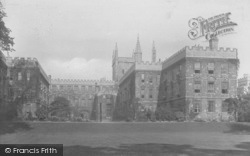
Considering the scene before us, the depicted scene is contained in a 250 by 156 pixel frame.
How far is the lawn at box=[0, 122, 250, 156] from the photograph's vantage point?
18.4 m

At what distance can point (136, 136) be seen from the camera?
2716cm

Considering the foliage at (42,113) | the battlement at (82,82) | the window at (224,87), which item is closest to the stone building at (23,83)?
the foliage at (42,113)

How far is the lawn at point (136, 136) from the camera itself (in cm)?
1842

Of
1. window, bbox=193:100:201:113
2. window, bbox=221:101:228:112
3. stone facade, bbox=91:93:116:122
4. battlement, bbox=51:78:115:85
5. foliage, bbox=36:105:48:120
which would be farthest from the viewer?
battlement, bbox=51:78:115:85

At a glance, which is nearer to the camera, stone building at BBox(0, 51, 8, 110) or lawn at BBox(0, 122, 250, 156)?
lawn at BBox(0, 122, 250, 156)

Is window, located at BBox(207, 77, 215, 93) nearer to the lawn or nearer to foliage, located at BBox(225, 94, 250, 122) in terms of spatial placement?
foliage, located at BBox(225, 94, 250, 122)

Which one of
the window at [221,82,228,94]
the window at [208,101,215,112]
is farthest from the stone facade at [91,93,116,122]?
the window at [221,82,228,94]

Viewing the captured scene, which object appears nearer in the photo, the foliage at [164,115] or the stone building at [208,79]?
the foliage at [164,115]

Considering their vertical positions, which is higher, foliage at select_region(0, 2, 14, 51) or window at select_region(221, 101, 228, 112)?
foliage at select_region(0, 2, 14, 51)

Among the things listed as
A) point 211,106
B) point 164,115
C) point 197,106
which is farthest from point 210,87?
point 164,115

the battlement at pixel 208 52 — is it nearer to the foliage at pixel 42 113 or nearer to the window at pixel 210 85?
the window at pixel 210 85

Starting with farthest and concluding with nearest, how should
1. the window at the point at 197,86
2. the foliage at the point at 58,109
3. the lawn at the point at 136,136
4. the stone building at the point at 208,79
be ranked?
1. the window at the point at 197,86
2. the stone building at the point at 208,79
3. the foliage at the point at 58,109
4. the lawn at the point at 136,136

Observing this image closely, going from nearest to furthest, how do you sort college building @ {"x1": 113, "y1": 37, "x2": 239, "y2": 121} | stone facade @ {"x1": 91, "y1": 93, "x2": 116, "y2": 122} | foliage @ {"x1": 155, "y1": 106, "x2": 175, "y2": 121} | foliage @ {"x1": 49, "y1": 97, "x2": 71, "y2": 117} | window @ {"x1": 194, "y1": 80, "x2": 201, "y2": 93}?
foliage @ {"x1": 155, "y1": 106, "x2": 175, "y2": 121} → foliage @ {"x1": 49, "y1": 97, "x2": 71, "y2": 117} → college building @ {"x1": 113, "y1": 37, "x2": 239, "y2": 121} → window @ {"x1": 194, "y1": 80, "x2": 201, "y2": 93} → stone facade @ {"x1": 91, "y1": 93, "x2": 116, "y2": 122}

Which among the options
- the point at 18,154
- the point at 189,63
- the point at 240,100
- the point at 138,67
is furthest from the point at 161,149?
the point at 138,67
